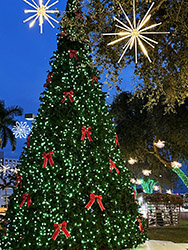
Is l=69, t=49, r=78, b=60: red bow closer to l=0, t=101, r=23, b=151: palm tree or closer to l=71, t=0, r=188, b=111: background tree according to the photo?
l=71, t=0, r=188, b=111: background tree

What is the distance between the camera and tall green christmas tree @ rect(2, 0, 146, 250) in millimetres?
4680

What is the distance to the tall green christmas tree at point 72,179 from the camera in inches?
184

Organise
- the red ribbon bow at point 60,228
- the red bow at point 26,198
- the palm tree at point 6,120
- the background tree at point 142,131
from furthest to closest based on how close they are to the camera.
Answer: the palm tree at point 6,120 < the background tree at point 142,131 < the red bow at point 26,198 < the red ribbon bow at point 60,228

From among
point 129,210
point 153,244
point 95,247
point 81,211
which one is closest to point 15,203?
point 81,211

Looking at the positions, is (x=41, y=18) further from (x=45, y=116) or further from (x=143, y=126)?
(x=143, y=126)

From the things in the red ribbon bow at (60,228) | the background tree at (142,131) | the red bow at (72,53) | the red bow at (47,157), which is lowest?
the red ribbon bow at (60,228)

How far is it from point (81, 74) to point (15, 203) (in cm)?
272

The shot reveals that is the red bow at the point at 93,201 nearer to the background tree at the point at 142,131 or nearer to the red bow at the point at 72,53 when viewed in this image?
the red bow at the point at 72,53

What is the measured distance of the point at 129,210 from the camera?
5223 millimetres

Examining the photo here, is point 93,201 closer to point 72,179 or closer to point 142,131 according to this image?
point 72,179

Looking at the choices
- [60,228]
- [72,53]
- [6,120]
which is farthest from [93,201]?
[6,120]

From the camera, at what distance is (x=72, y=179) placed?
16.0 ft

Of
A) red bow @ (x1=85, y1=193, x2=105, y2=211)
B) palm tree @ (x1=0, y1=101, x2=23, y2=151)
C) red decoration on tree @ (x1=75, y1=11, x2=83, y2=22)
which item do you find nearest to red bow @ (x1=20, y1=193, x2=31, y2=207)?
red bow @ (x1=85, y1=193, x2=105, y2=211)

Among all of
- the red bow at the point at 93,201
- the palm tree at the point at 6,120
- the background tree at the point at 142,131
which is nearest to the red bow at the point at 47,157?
the red bow at the point at 93,201
